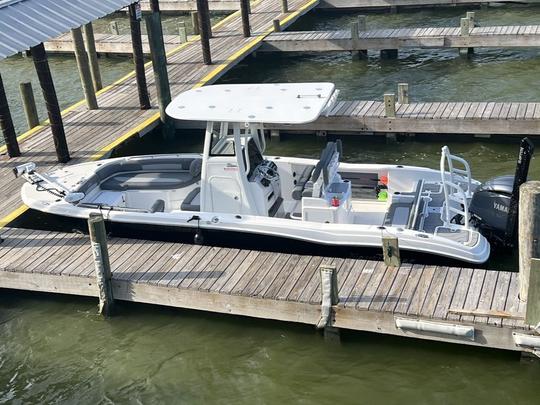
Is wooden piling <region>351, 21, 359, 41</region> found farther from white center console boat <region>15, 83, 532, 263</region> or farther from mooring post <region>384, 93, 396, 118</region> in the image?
white center console boat <region>15, 83, 532, 263</region>

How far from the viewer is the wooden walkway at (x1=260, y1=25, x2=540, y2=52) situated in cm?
1805

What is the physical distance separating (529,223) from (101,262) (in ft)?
17.0

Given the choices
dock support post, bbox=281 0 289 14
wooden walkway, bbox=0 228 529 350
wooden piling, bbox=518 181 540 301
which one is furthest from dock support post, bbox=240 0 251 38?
wooden piling, bbox=518 181 540 301

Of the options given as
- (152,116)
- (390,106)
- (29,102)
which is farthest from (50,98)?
(390,106)

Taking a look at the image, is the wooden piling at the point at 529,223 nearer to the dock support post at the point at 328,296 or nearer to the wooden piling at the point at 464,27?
the dock support post at the point at 328,296

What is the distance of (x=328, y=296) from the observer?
8.46 meters

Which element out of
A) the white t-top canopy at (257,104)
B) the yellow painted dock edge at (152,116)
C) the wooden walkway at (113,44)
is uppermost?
the white t-top canopy at (257,104)

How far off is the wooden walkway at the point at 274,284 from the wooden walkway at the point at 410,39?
10794mm

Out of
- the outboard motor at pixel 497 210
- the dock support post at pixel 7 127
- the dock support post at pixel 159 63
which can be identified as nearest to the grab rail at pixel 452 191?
the outboard motor at pixel 497 210

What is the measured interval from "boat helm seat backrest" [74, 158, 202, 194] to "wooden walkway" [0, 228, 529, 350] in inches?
48.8

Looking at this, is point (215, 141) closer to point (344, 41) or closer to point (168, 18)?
point (344, 41)

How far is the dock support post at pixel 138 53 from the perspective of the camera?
49.1 feet

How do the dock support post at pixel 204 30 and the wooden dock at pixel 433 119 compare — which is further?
the dock support post at pixel 204 30

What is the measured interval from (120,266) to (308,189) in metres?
2.80
